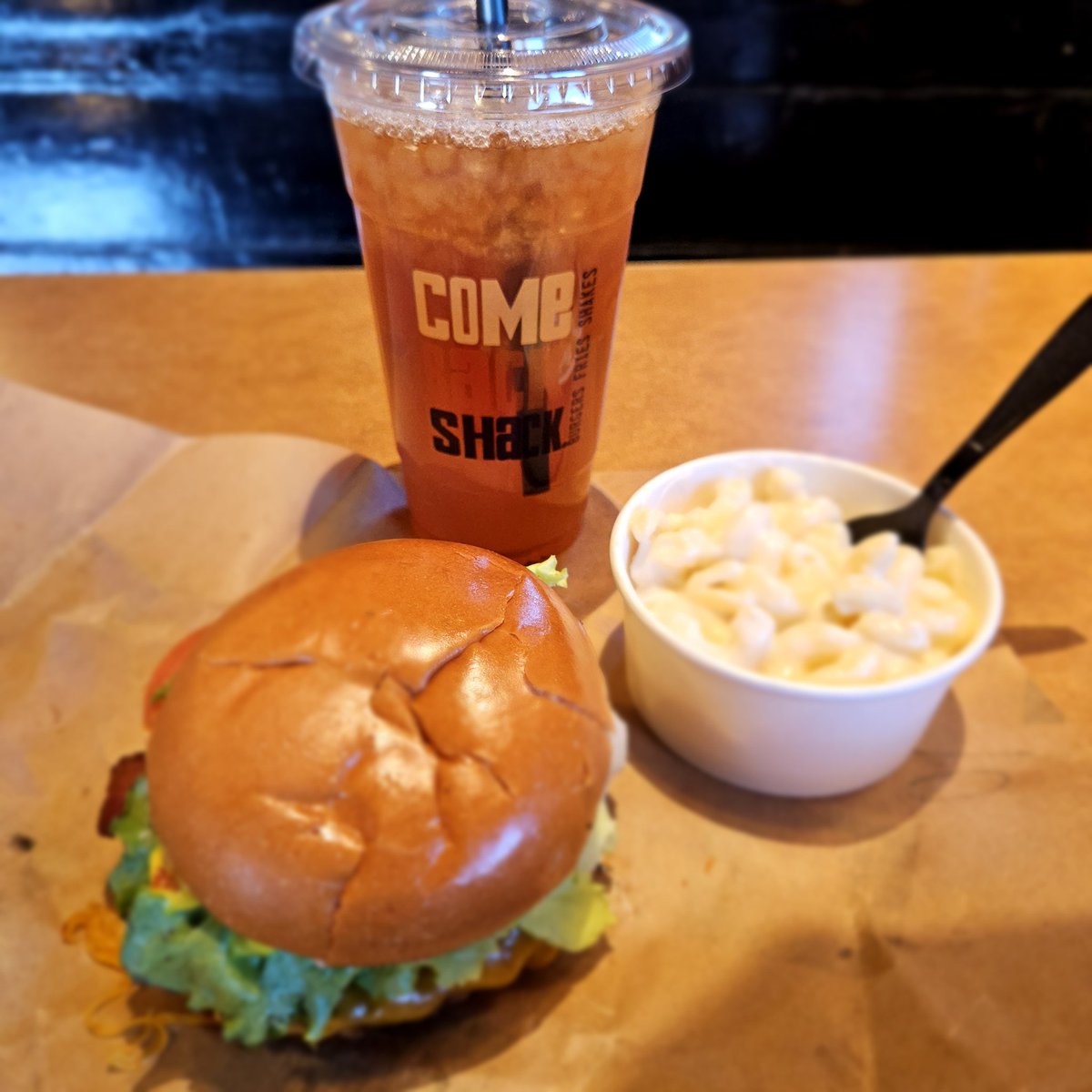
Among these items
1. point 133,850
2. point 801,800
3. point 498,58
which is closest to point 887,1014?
point 801,800

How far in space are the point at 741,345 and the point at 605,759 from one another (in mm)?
480

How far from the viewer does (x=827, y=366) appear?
4.58 feet

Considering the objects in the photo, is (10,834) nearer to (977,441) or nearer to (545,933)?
(545,933)

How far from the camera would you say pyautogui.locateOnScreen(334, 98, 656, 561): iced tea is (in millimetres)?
444

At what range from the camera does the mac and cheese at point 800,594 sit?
2.31ft

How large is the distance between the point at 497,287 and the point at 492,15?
0.17 m

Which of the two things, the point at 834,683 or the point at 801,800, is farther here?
the point at 801,800

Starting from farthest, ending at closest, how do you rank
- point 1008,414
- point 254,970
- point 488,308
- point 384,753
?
point 1008,414, point 254,970, point 384,753, point 488,308

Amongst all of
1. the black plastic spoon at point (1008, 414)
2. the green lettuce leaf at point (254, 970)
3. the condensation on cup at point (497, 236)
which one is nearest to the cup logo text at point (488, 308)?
the condensation on cup at point (497, 236)

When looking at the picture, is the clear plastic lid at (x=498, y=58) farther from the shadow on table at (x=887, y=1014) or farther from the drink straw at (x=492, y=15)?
the shadow on table at (x=887, y=1014)

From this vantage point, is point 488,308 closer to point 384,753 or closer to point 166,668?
point 384,753

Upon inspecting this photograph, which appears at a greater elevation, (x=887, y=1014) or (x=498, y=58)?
(x=498, y=58)

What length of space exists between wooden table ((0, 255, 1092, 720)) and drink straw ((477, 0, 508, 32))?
0.86 ft

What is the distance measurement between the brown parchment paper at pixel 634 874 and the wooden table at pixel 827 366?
0.06 meters
